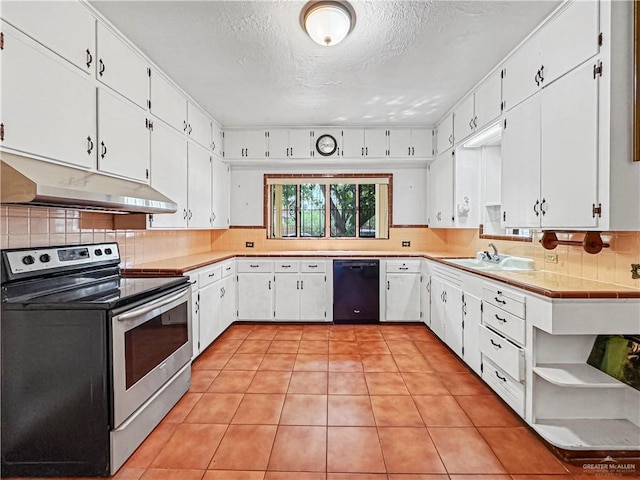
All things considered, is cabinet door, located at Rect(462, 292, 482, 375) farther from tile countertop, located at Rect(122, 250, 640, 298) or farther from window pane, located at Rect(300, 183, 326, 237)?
window pane, located at Rect(300, 183, 326, 237)

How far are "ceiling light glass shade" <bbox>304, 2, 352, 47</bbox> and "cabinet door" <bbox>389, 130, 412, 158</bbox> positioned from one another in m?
2.35

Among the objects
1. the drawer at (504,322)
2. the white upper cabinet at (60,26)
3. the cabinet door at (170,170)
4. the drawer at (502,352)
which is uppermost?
the white upper cabinet at (60,26)

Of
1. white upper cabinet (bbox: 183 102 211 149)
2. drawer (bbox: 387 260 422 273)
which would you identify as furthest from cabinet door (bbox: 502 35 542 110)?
white upper cabinet (bbox: 183 102 211 149)

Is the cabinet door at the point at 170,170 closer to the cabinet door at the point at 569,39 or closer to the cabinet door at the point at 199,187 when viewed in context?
the cabinet door at the point at 199,187

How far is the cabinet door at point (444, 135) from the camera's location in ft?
12.5

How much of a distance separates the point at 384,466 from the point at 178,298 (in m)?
1.65

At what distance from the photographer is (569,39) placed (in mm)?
1966

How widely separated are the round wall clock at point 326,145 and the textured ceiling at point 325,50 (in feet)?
2.17

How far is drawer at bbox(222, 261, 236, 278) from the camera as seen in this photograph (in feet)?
12.5

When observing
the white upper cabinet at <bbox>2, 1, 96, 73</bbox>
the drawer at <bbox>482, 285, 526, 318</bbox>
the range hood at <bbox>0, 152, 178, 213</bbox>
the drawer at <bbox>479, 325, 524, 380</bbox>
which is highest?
the white upper cabinet at <bbox>2, 1, 96, 73</bbox>

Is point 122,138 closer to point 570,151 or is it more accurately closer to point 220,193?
point 220,193

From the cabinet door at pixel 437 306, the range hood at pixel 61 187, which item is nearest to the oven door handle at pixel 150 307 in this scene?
the range hood at pixel 61 187

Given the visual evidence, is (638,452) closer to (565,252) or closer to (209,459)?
(565,252)

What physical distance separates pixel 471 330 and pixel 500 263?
0.75 meters
